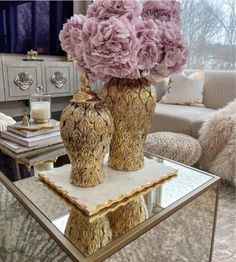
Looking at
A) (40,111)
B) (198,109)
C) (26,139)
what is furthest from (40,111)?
(198,109)

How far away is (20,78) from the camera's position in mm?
2420

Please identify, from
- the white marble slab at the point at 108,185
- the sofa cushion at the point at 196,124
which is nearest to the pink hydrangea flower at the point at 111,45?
the white marble slab at the point at 108,185

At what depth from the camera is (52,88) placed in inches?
105

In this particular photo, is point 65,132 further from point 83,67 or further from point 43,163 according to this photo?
point 43,163

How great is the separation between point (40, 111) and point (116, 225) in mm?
698

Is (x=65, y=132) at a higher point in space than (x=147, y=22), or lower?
lower

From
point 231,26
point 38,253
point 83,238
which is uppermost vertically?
point 231,26

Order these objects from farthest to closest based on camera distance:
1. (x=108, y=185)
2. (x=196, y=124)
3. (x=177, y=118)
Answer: (x=177, y=118) < (x=196, y=124) < (x=108, y=185)

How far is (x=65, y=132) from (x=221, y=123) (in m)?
1.18

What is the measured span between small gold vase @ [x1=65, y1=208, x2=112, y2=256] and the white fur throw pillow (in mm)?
1860

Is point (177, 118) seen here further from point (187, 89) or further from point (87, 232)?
point (87, 232)

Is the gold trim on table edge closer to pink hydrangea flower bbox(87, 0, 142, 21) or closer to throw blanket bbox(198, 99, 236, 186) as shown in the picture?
pink hydrangea flower bbox(87, 0, 142, 21)

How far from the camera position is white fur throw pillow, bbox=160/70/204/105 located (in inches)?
89.4

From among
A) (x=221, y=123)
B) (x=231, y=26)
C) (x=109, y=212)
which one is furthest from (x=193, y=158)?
(x=231, y=26)
